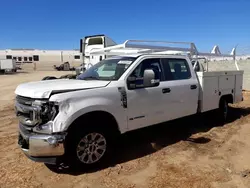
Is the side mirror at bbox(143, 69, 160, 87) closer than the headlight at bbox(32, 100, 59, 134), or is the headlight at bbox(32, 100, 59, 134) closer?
the headlight at bbox(32, 100, 59, 134)

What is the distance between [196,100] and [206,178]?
2.47 m

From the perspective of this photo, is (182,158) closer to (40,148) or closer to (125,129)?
(125,129)

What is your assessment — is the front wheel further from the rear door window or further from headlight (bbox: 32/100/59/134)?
the rear door window

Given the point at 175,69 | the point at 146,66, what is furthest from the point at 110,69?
the point at 175,69

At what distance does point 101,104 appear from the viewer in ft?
14.1

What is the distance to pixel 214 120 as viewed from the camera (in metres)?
7.53

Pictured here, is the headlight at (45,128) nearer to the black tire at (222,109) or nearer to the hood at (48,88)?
the hood at (48,88)

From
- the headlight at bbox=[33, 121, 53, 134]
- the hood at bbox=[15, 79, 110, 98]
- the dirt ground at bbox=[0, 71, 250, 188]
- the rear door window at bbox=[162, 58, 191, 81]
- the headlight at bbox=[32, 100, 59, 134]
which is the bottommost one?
the dirt ground at bbox=[0, 71, 250, 188]

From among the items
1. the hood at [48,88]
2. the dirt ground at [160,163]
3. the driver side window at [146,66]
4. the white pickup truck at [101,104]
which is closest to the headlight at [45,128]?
the white pickup truck at [101,104]

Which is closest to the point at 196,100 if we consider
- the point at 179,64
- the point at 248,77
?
the point at 179,64

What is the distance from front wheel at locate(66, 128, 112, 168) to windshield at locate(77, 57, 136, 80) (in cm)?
109

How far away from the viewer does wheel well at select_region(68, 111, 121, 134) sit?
4.12 m

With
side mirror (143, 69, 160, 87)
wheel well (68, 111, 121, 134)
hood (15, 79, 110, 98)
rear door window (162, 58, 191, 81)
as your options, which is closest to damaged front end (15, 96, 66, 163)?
hood (15, 79, 110, 98)

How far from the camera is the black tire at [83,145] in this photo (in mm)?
4062
